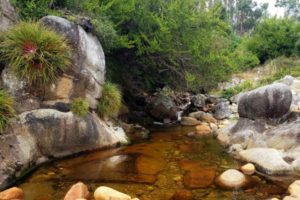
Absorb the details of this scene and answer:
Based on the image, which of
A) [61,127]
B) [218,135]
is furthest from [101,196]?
[218,135]

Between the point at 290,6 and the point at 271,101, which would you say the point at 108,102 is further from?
the point at 290,6

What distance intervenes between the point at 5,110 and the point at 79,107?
6.13 ft

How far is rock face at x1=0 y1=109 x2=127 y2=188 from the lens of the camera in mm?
6464

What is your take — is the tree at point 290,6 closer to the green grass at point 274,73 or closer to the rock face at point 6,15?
the green grass at point 274,73

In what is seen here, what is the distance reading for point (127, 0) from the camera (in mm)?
10867

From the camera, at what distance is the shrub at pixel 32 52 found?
7492 mm

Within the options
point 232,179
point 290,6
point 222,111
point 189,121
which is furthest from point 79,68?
point 290,6

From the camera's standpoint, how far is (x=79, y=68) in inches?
332

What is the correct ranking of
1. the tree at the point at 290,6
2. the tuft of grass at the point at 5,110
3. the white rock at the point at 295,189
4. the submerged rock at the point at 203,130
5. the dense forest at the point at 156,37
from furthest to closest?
the tree at the point at 290,6 < the submerged rock at the point at 203,130 < the dense forest at the point at 156,37 < the tuft of grass at the point at 5,110 < the white rock at the point at 295,189

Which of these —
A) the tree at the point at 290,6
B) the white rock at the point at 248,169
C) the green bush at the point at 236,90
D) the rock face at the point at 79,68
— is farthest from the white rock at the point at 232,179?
the tree at the point at 290,6

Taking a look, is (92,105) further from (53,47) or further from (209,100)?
(209,100)

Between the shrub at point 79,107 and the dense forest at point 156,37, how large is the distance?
89.5 inches

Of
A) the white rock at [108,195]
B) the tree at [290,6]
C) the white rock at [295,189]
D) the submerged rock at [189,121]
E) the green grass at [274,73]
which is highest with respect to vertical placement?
the tree at [290,6]

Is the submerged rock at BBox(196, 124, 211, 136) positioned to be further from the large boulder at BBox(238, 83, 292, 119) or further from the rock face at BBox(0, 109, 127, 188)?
the rock face at BBox(0, 109, 127, 188)
